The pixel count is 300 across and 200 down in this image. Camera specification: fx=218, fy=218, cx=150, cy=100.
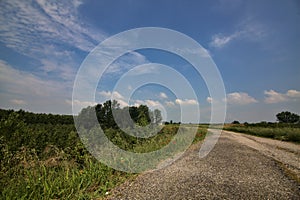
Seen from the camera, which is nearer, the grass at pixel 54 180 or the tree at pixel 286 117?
the grass at pixel 54 180

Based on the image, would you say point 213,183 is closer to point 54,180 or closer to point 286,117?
point 54,180

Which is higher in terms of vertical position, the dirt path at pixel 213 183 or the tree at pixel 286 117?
the tree at pixel 286 117

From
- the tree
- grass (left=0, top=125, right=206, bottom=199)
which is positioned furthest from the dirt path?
the tree

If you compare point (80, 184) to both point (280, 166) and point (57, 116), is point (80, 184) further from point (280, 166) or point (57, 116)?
point (57, 116)

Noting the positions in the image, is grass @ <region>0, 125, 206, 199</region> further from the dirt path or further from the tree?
the tree

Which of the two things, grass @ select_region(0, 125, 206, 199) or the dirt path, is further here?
the dirt path

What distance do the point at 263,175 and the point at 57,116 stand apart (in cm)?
6833

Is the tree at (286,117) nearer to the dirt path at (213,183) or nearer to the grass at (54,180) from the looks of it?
the dirt path at (213,183)

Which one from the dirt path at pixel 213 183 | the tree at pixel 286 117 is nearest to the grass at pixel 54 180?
the dirt path at pixel 213 183

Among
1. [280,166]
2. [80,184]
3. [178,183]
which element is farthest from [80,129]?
[280,166]

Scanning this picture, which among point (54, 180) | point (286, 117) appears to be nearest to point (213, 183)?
point (54, 180)

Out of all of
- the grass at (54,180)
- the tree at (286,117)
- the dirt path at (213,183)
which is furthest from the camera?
the tree at (286,117)

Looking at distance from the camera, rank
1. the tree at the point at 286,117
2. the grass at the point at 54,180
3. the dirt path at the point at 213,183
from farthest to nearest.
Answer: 1. the tree at the point at 286,117
2. the dirt path at the point at 213,183
3. the grass at the point at 54,180

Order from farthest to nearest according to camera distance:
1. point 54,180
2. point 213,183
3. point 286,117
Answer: point 286,117
point 213,183
point 54,180
